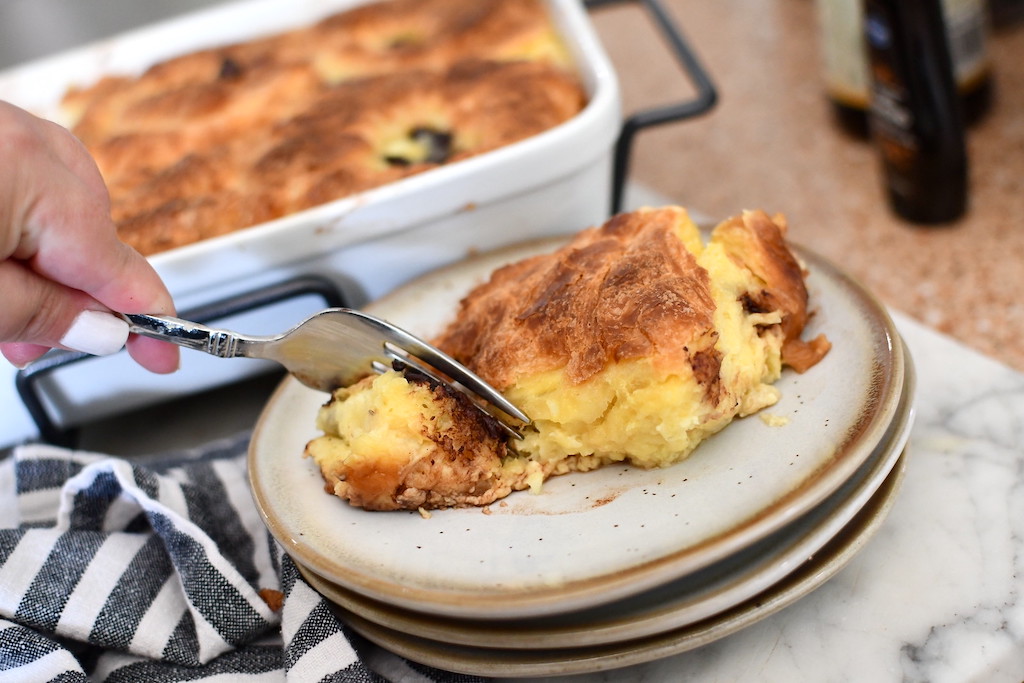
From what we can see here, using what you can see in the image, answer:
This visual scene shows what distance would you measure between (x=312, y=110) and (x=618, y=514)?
2.18 feet

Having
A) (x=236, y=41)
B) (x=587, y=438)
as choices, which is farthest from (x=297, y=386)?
(x=236, y=41)

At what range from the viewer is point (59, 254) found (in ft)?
1.75

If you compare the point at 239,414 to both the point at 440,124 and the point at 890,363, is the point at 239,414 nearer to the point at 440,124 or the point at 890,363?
the point at 440,124

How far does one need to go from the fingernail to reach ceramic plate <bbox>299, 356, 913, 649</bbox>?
10.1 inches

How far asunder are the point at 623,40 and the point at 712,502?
141 centimetres

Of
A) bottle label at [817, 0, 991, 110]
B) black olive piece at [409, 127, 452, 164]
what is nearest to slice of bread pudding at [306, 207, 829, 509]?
black olive piece at [409, 127, 452, 164]

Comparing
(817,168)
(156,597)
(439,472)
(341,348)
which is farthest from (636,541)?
(817,168)

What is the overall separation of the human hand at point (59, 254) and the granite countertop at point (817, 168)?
729 millimetres

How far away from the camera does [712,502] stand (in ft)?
1.72

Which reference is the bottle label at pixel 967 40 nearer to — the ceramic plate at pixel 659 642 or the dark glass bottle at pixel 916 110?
the dark glass bottle at pixel 916 110

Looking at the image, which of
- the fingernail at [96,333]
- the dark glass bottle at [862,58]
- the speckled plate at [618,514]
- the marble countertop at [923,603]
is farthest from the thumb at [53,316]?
the dark glass bottle at [862,58]

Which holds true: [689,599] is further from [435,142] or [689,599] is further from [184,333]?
[435,142]

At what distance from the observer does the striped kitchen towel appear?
590 mm

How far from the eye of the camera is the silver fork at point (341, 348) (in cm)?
60
